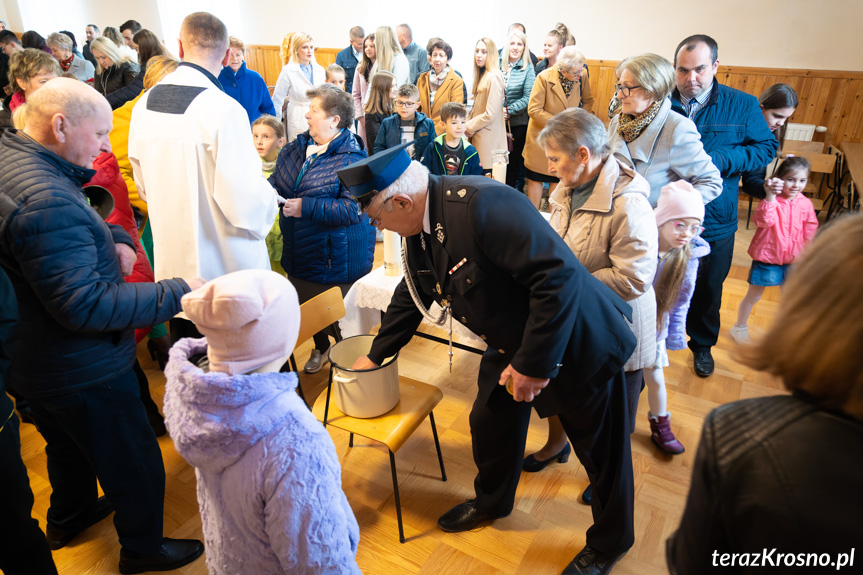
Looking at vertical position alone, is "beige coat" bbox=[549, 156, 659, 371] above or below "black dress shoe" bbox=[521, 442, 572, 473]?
above

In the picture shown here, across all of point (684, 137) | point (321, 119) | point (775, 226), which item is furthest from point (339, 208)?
point (775, 226)

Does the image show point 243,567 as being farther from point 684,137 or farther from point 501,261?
point 684,137

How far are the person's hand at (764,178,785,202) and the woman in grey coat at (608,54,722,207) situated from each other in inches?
35.2

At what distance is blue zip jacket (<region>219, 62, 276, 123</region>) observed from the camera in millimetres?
4641

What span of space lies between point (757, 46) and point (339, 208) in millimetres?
6320

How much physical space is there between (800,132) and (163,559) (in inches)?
294

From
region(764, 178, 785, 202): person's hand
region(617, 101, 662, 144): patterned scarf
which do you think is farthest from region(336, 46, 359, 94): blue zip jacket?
region(764, 178, 785, 202): person's hand

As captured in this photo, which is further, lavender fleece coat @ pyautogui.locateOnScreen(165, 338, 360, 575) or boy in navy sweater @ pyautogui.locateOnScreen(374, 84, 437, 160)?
boy in navy sweater @ pyautogui.locateOnScreen(374, 84, 437, 160)

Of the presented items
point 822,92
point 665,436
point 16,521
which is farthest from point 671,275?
point 822,92

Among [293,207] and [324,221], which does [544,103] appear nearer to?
[324,221]

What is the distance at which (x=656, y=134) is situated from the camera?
8.02 ft

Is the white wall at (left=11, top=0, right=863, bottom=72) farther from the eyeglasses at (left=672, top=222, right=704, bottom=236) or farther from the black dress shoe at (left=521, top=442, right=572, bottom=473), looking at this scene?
the black dress shoe at (left=521, top=442, right=572, bottom=473)

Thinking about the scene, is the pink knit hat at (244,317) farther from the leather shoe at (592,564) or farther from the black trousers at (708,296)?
the black trousers at (708,296)

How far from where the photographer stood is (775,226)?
10.7 ft
